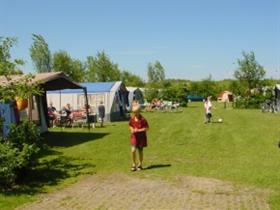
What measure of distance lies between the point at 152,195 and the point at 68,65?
53.4 m

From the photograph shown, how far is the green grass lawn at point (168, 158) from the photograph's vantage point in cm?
1039

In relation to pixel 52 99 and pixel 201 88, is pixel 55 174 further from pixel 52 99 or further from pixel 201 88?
pixel 201 88

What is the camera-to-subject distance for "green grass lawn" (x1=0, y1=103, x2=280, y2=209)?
10.4m

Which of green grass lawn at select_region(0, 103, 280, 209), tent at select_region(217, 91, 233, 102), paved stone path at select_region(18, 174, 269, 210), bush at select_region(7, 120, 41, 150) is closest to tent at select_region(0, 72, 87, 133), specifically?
green grass lawn at select_region(0, 103, 280, 209)

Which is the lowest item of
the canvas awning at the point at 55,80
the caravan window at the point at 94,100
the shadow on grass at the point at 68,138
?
the shadow on grass at the point at 68,138

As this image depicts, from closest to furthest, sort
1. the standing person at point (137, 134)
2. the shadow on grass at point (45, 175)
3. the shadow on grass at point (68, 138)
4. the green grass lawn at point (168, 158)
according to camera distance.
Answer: the shadow on grass at point (45, 175)
the green grass lawn at point (168, 158)
the standing person at point (137, 134)
the shadow on grass at point (68, 138)

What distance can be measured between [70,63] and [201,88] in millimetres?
25204

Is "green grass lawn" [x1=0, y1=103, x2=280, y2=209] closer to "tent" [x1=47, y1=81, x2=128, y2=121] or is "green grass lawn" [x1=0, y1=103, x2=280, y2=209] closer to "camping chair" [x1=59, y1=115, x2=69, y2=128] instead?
"camping chair" [x1=59, y1=115, x2=69, y2=128]

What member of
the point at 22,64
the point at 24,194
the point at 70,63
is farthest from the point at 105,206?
the point at 70,63

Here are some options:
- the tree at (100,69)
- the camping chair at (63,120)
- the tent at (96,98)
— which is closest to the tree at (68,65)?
the tree at (100,69)

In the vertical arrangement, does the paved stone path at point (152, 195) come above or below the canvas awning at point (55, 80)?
below

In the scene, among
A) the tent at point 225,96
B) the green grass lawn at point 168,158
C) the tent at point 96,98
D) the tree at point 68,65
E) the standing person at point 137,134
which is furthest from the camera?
the tent at point 225,96

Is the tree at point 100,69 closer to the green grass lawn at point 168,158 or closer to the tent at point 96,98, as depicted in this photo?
the tent at point 96,98

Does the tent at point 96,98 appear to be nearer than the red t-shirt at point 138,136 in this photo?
No
